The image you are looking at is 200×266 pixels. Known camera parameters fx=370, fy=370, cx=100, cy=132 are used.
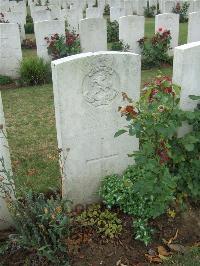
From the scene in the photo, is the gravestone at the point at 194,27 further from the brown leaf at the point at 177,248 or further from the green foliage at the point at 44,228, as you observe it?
the green foliage at the point at 44,228

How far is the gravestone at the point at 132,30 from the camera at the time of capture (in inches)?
373

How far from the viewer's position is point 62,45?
9.05m

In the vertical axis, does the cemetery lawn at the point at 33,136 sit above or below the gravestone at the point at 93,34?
below

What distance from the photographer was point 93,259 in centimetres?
346

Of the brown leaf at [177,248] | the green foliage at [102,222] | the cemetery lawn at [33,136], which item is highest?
the cemetery lawn at [33,136]

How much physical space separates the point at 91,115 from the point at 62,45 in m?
5.68

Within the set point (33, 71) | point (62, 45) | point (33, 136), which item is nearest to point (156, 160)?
point (33, 136)

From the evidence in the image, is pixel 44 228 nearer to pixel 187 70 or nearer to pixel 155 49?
pixel 187 70

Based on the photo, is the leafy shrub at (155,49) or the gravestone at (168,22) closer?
the leafy shrub at (155,49)

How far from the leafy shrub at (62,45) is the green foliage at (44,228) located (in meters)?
6.23

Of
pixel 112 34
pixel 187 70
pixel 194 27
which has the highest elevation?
pixel 187 70

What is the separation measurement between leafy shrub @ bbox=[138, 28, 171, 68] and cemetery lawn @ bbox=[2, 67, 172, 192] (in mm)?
1235

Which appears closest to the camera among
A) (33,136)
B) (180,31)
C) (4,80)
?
(33,136)

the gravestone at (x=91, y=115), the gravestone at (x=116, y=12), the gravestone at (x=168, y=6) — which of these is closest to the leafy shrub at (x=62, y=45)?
the gravestone at (x=91, y=115)
